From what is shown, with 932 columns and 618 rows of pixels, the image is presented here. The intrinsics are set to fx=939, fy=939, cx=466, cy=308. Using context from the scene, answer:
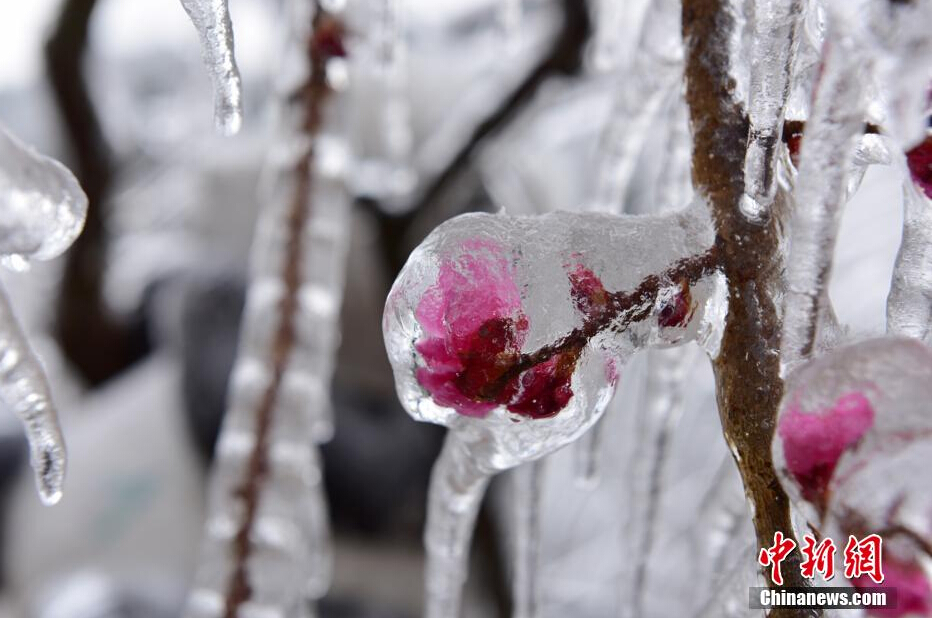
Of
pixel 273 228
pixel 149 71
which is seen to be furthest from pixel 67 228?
pixel 149 71

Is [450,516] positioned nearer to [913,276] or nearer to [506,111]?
[913,276]

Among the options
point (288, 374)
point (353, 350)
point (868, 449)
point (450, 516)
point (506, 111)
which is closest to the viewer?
point (868, 449)

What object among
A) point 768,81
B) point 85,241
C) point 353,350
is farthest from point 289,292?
point 85,241

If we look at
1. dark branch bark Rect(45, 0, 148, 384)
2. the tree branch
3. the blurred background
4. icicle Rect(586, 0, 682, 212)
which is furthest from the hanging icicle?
dark branch bark Rect(45, 0, 148, 384)

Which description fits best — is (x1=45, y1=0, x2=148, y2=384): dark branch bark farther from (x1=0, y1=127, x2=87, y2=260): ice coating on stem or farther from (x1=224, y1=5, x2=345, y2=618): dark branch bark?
(x1=0, y1=127, x2=87, y2=260): ice coating on stem

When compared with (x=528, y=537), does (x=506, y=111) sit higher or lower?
higher

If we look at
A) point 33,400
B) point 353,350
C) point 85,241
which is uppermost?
point 33,400
